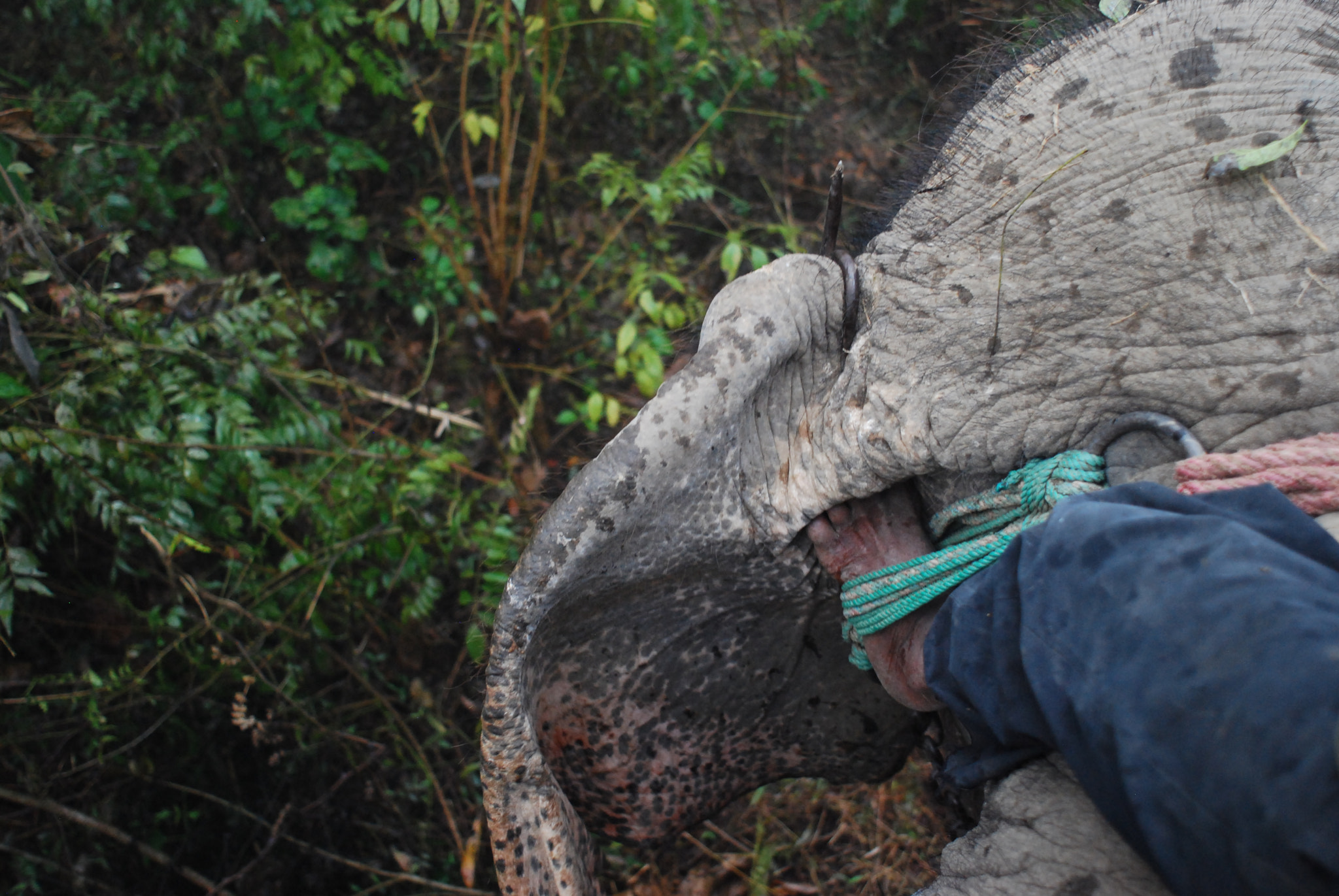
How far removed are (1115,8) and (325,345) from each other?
307 cm

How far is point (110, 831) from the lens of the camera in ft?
8.32

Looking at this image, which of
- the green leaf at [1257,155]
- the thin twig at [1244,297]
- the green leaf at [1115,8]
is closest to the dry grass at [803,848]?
the thin twig at [1244,297]

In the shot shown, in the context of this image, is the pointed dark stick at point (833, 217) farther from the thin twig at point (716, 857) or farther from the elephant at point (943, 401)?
the thin twig at point (716, 857)

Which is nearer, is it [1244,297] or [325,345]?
[1244,297]

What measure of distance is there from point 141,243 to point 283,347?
0.94 meters

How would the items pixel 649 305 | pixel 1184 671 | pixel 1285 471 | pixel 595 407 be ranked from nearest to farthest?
pixel 1184 671
pixel 1285 471
pixel 595 407
pixel 649 305

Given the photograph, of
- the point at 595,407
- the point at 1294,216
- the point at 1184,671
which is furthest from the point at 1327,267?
the point at 595,407

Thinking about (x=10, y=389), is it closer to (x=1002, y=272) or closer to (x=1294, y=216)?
(x=1002, y=272)

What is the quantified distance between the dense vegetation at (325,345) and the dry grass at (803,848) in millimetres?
150

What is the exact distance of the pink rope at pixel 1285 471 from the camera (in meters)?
1.04

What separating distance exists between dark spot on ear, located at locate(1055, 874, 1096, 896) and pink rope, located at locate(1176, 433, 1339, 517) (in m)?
0.52

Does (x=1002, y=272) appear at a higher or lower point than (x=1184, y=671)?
higher

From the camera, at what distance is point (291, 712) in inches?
112

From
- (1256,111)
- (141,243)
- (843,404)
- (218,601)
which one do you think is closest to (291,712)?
(218,601)
